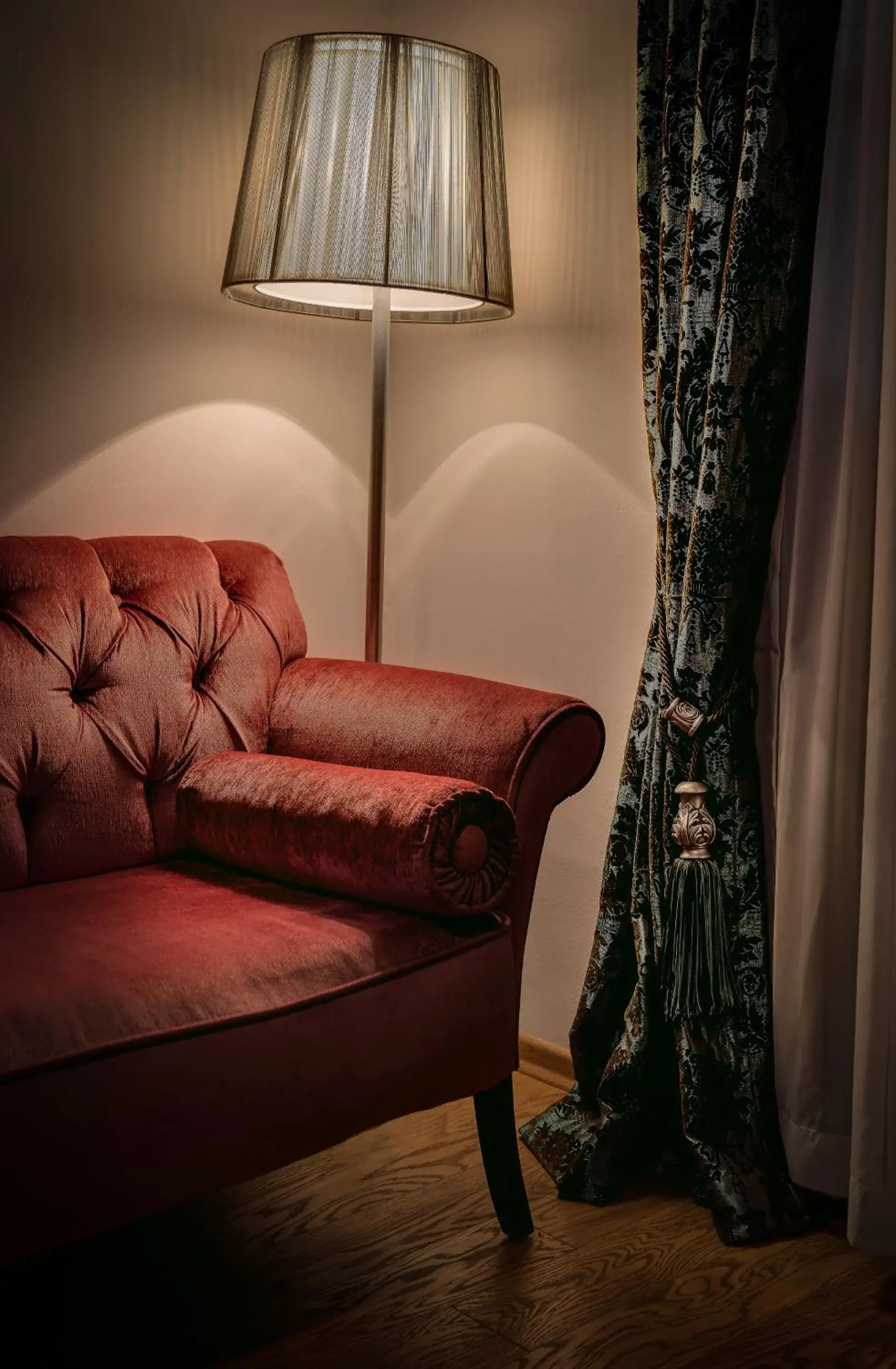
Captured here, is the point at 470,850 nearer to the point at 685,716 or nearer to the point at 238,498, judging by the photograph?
the point at 685,716

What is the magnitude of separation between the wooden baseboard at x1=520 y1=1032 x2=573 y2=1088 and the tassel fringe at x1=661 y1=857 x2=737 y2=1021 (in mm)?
506

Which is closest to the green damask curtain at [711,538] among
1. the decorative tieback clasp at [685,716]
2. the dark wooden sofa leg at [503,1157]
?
the decorative tieback clasp at [685,716]

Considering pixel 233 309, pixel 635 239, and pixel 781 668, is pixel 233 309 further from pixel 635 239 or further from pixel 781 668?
pixel 781 668

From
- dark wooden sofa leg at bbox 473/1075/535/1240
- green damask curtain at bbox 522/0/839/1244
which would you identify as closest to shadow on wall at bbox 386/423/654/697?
green damask curtain at bbox 522/0/839/1244

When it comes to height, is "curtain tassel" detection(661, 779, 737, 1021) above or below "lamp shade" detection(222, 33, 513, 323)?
below

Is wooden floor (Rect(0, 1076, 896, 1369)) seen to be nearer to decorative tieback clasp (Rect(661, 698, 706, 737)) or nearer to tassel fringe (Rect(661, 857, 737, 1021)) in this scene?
tassel fringe (Rect(661, 857, 737, 1021))

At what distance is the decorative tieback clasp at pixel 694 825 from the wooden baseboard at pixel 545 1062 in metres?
0.59

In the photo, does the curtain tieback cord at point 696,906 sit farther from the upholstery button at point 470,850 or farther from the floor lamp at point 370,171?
the floor lamp at point 370,171

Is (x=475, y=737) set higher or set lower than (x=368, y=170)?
lower

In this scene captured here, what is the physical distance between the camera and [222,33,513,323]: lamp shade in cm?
187

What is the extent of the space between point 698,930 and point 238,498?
111cm

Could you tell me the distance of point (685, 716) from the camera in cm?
179

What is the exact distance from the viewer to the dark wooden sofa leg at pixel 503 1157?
1673 mm

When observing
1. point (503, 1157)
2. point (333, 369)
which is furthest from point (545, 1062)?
point (333, 369)
